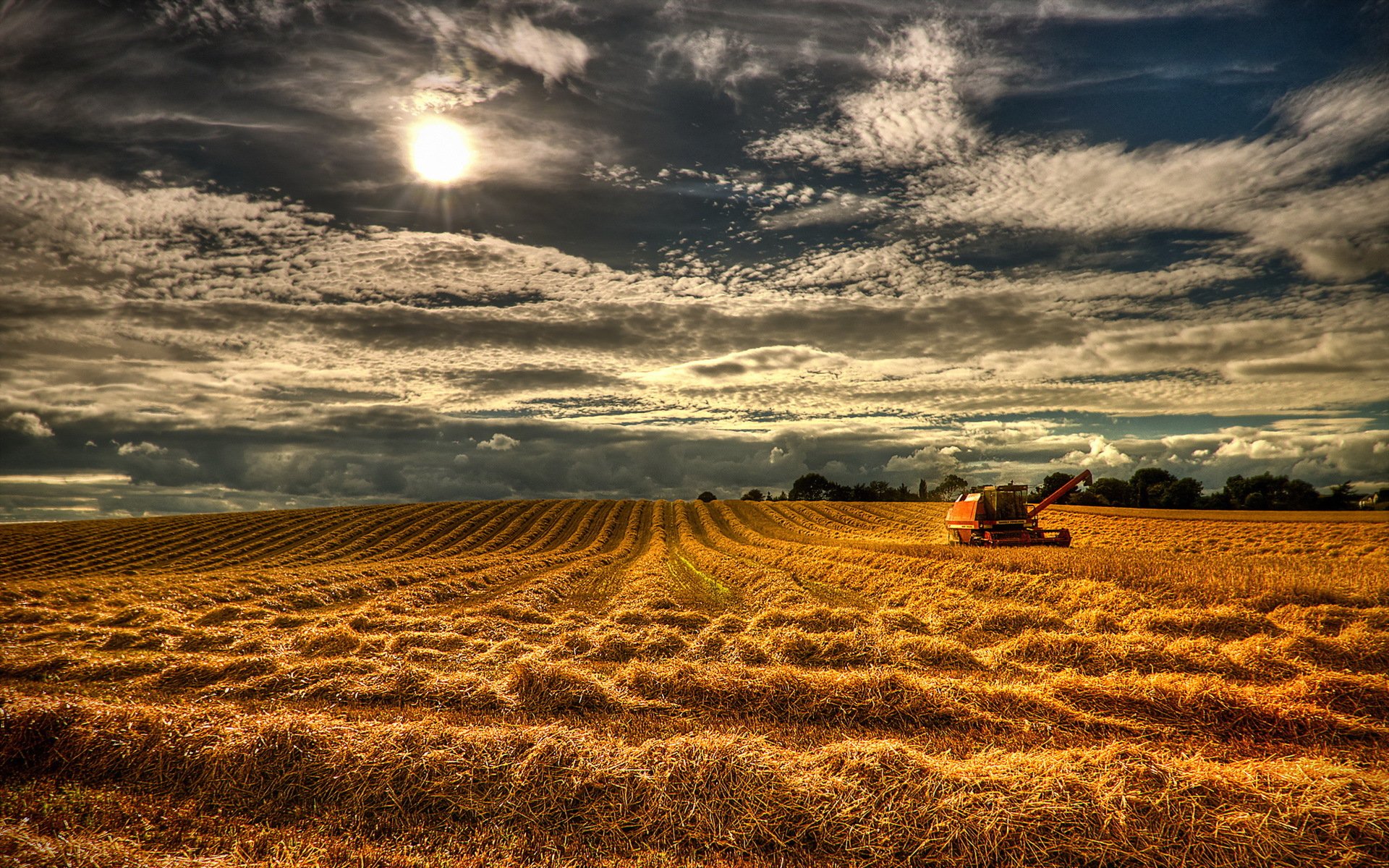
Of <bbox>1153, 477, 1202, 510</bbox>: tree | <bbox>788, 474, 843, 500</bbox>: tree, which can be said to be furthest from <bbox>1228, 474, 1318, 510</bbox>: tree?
<bbox>788, 474, 843, 500</bbox>: tree

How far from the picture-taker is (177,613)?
14078 millimetres

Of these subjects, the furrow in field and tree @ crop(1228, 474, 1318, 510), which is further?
tree @ crop(1228, 474, 1318, 510)

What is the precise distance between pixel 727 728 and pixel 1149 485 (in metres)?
79.8

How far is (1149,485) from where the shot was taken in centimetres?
6975

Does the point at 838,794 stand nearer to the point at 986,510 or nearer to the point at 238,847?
the point at 238,847

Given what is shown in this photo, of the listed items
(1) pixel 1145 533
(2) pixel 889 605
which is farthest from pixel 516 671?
(1) pixel 1145 533

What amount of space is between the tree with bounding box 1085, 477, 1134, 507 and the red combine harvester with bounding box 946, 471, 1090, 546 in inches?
1865

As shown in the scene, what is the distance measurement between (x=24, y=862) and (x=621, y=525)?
4164 centimetres

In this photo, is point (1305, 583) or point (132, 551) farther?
point (132, 551)

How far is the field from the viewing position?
4.39 m

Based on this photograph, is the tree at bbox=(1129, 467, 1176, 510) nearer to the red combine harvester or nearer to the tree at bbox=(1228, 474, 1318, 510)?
the tree at bbox=(1228, 474, 1318, 510)

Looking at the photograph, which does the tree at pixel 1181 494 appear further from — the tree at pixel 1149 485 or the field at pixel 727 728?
the field at pixel 727 728

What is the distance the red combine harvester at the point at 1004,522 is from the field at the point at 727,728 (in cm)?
914

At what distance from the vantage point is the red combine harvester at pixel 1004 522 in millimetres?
24031
